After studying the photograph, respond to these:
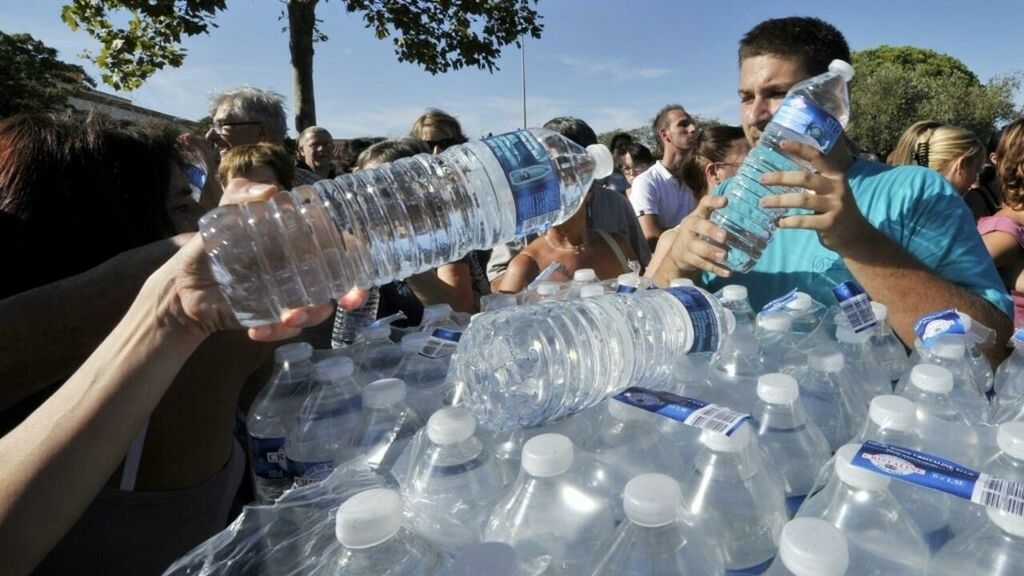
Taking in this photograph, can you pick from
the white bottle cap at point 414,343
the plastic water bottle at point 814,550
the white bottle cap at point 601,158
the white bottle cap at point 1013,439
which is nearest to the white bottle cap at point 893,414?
the white bottle cap at point 1013,439

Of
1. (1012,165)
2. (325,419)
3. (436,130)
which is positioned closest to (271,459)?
(325,419)

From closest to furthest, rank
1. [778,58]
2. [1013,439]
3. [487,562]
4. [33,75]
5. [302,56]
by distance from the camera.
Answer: [487,562], [1013,439], [778,58], [302,56], [33,75]

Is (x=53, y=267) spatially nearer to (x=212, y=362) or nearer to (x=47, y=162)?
(x=47, y=162)

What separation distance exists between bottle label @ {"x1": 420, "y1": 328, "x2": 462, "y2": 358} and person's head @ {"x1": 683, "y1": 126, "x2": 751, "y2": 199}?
275cm

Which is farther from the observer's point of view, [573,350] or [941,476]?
[573,350]

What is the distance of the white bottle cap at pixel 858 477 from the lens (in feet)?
2.70

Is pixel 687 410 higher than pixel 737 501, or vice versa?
pixel 687 410

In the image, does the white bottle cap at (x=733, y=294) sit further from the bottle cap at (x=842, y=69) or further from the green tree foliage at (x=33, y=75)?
the green tree foliage at (x=33, y=75)

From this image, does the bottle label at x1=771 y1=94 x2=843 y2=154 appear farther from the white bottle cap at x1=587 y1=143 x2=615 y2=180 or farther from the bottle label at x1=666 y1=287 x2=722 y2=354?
the bottle label at x1=666 y1=287 x2=722 y2=354

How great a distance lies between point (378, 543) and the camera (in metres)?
0.85

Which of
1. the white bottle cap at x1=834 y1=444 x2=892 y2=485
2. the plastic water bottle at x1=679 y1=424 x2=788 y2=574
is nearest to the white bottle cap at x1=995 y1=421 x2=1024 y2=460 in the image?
the white bottle cap at x1=834 y1=444 x2=892 y2=485

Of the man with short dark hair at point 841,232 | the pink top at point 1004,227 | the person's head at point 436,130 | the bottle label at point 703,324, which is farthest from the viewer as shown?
the person's head at point 436,130

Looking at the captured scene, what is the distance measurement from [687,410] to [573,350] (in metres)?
0.46

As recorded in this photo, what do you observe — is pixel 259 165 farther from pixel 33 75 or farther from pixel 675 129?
pixel 33 75
